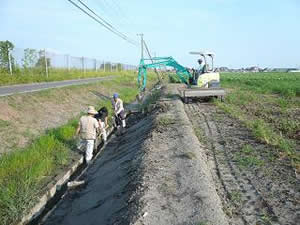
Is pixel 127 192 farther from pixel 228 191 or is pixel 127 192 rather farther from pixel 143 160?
pixel 228 191

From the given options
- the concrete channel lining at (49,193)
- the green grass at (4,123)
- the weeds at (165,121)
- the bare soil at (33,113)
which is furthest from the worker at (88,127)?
the green grass at (4,123)

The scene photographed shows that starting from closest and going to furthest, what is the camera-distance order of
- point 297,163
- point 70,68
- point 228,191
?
point 228,191 < point 297,163 < point 70,68

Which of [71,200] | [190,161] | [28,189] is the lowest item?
[71,200]

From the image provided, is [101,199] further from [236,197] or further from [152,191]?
[236,197]

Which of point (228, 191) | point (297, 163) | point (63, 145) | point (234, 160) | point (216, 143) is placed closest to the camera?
point (228, 191)

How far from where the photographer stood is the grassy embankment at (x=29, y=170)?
5.51 m

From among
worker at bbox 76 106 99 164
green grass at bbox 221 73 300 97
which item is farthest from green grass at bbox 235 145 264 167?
green grass at bbox 221 73 300 97

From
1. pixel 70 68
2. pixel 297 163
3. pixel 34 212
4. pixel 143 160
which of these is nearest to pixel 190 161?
pixel 143 160

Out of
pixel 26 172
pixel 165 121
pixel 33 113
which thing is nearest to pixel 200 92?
pixel 165 121

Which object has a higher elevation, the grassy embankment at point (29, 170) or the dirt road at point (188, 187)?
the dirt road at point (188, 187)

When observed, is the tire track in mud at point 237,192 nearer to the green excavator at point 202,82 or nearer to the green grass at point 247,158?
the green grass at point 247,158

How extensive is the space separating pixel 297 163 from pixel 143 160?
331 centimetres

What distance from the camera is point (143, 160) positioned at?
6.89 m

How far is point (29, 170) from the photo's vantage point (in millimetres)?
6984
